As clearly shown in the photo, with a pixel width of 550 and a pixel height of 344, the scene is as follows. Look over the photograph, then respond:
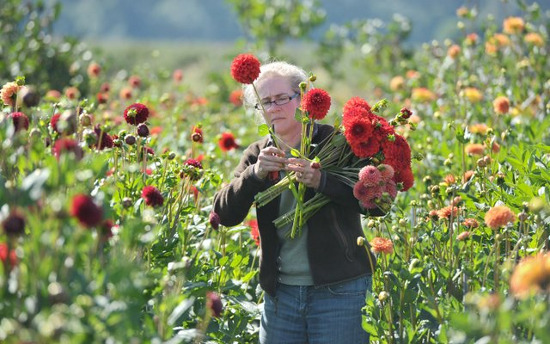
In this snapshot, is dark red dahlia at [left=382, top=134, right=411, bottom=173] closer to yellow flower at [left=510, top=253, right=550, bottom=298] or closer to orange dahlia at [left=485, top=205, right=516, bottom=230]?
orange dahlia at [left=485, top=205, right=516, bottom=230]

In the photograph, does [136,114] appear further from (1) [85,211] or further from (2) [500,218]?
(2) [500,218]

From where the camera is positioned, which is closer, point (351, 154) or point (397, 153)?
point (397, 153)

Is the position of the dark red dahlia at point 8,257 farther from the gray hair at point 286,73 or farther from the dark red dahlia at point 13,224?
the gray hair at point 286,73

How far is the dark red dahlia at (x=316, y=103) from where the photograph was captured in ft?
7.80

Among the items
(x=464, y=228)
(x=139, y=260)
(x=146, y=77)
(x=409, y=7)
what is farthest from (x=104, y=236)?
(x=409, y=7)

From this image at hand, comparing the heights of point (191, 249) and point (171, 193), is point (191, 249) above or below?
below

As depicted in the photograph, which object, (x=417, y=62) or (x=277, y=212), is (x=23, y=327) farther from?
(x=417, y=62)

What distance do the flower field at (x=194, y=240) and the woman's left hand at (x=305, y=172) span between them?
196mm

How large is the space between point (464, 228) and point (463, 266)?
1.09 feet

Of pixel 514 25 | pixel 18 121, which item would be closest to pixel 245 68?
pixel 18 121

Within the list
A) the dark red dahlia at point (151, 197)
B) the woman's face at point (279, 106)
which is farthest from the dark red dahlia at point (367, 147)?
the dark red dahlia at point (151, 197)

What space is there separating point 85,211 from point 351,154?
1304mm

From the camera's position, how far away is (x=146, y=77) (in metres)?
8.46

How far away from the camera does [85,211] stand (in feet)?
4.90
